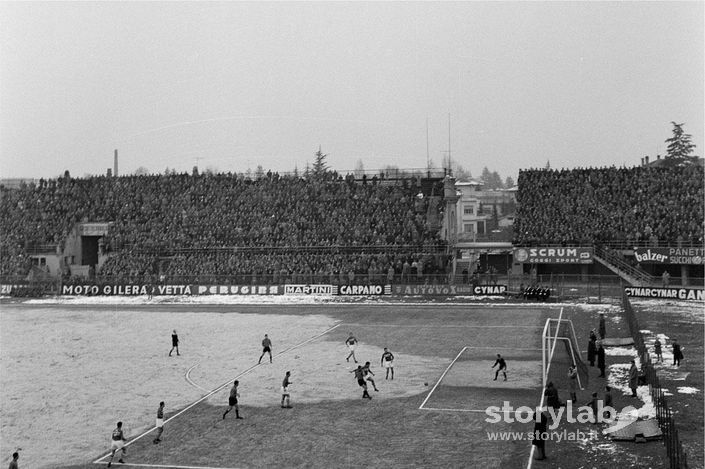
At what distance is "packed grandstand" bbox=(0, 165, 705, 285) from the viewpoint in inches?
2522

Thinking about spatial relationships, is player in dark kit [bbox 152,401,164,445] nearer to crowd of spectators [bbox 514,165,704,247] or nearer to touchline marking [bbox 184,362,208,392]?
touchline marking [bbox 184,362,208,392]

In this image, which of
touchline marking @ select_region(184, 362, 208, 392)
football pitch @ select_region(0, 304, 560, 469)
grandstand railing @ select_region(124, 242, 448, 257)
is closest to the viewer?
football pitch @ select_region(0, 304, 560, 469)

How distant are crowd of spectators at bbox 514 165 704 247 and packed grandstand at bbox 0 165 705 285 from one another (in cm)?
11

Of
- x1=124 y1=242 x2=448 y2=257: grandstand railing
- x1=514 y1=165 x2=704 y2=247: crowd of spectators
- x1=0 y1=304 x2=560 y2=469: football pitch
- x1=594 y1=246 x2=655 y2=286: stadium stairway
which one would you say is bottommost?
x1=0 y1=304 x2=560 y2=469: football pitch

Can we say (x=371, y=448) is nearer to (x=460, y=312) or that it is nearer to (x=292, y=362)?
(x=292, y=362)

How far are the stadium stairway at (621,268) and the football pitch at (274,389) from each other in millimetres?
11322

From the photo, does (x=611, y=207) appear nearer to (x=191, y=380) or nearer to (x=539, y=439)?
(x=191, y=380)

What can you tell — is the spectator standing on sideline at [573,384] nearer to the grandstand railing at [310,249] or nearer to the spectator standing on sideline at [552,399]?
the spectator standing on sideline at [552,399]

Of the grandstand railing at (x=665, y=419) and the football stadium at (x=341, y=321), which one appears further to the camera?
the football stadium at (x=341, y=321)

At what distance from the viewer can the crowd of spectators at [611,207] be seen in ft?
202

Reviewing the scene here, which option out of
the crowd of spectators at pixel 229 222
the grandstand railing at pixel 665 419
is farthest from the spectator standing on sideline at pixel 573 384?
the crowd of spectators at pixel 229 222

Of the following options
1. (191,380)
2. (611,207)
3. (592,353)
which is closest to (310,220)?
(611,207)

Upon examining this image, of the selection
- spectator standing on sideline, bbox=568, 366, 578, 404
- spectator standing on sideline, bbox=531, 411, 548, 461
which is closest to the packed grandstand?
spectator standing on sideline, bbox=568, 366, 578, 404

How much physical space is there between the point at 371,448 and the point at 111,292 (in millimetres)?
50836
